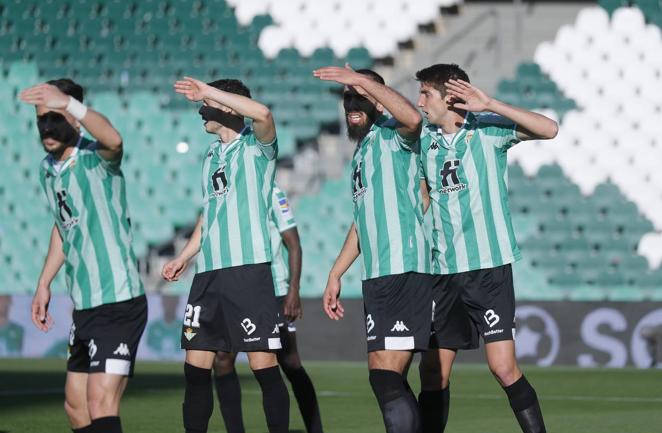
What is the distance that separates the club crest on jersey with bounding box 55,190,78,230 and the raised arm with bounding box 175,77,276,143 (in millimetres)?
720

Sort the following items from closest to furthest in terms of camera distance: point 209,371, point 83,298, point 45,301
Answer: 1. point 83,298
2. point 45,301
3. point 209,371

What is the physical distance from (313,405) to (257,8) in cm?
1205

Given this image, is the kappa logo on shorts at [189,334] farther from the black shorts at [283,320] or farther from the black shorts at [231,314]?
the black shorts at [283,320]

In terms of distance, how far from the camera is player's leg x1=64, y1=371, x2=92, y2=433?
593 centimetres

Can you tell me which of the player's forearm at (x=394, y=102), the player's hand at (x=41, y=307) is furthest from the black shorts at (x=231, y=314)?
the player's forearm at (x=394, y=102)

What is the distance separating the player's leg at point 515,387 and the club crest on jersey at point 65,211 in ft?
6.93

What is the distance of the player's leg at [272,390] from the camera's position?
6.67 m

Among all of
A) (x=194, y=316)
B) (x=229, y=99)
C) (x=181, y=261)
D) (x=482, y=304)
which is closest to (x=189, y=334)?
(x=194, y=316)

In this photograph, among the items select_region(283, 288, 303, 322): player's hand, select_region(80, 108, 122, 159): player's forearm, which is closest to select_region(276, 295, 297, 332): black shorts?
select_region(283, 288, 303, 322): player's hand

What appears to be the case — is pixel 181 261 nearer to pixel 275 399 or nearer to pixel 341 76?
pixel 275 399

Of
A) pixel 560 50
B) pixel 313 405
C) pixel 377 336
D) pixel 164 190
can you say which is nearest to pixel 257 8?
pixel 164 190

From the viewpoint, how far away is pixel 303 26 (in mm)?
18484

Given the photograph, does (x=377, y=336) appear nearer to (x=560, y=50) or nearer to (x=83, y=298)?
(x=83, y=298)

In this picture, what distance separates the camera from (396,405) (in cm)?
602
